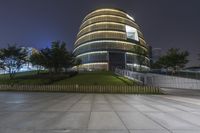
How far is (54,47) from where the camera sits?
54719 millimetres

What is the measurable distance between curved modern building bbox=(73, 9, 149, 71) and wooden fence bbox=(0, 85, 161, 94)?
2810 inches

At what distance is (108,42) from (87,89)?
82.1 meters

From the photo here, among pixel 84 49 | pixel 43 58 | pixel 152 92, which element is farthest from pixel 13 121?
pixel 84 49

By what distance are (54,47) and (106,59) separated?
54.8 m

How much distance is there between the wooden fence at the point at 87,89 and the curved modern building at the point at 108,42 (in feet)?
234

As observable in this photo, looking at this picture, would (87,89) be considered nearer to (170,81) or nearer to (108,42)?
(170,81)

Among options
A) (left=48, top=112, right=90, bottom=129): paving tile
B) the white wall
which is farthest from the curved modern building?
(left=48, top=112, right=90, bottom=129): paving tile

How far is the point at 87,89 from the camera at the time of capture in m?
30.5

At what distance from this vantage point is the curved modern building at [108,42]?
108188 millimetres

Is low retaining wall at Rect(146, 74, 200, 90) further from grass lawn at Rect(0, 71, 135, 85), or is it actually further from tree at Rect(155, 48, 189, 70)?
→ tree at Rect(155, 48, 189, 70)

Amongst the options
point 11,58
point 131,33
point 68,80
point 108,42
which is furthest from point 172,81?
point 131,33

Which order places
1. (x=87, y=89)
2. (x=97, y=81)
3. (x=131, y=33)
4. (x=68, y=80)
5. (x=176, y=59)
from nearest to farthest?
(x=87, y=89)
(x=97, y=81)
(x=68, y=80)
(x=176, y=59)
(x=131, y=33)

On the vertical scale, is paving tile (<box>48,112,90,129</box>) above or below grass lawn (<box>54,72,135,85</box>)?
below

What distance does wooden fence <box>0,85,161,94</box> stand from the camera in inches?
1136
